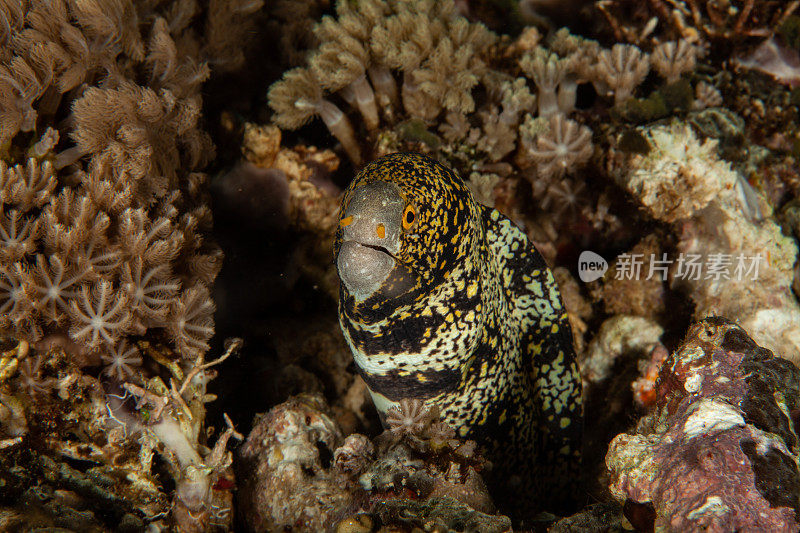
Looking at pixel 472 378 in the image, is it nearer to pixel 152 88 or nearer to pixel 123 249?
pixel 123 249

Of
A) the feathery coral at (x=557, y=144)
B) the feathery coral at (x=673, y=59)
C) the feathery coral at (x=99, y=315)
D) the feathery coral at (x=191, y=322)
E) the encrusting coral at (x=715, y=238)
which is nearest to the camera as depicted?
the feathery coral at (x=99, y=315)

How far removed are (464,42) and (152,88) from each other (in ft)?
8.11

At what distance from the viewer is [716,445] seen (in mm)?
1909

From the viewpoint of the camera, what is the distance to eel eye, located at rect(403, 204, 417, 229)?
221cm

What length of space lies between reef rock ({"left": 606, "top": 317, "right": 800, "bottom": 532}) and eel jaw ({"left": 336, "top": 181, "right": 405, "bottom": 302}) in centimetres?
139

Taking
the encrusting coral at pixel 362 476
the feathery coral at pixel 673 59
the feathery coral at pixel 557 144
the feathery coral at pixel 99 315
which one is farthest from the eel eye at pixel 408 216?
the feathery coral at pixel 673 59

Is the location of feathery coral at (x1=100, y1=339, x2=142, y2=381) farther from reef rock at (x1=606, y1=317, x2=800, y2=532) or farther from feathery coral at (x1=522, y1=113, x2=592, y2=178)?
feathery coral at (x1=522, y1=113, x2=592, y2=178)

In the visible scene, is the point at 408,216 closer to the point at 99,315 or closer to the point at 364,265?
the point at 364,265

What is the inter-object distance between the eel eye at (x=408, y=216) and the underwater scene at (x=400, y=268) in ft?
0.05

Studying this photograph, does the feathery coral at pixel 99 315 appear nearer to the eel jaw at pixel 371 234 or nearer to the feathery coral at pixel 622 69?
the eel jaw at pixel 371 234

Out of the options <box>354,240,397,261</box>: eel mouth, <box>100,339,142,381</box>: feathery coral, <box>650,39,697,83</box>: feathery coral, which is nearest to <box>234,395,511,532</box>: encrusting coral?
<box>100,339,142,381</box>: feathery coral

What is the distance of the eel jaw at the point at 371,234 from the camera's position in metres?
2.15

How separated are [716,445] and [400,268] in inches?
59.0

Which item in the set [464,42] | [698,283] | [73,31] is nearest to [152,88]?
[73,31]
